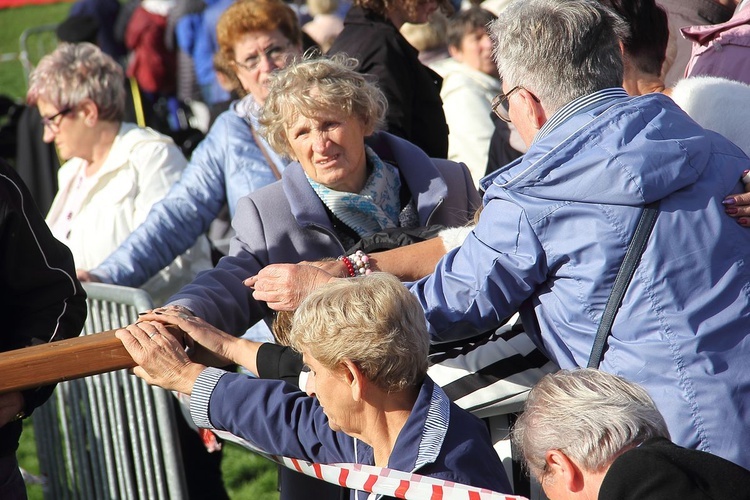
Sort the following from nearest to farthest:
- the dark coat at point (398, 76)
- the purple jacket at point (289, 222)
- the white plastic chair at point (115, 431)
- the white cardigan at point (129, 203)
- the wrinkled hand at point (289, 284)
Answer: the wrinkled hand at point (289, 284) → the purple jacket at point (289, 222) → the white plastic chair at point (115, 431) → the dark coat at point (398, 76) → the white cardigan at point (129, 203)

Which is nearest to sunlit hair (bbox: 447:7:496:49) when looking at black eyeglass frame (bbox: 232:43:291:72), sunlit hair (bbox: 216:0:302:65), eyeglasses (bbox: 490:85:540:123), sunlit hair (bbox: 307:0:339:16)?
sunlit hair (bbox: 216:0:302:65)

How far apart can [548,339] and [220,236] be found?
3.75 meters

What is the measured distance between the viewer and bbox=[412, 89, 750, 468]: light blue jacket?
2211mm

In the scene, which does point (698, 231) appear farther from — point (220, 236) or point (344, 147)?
point (220, 236)

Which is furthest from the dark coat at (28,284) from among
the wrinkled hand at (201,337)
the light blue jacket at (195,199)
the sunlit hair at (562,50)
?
the sunlit hair at (562,50)

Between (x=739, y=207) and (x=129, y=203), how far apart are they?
3140mm

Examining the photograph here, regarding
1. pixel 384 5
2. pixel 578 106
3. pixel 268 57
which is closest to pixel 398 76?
pixel 384 5

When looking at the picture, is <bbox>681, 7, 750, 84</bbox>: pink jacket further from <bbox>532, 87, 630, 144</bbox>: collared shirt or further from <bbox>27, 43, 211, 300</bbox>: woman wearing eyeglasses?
<bbox>27, 43, 211, 300</bbox>: woman wearing eyeglasses

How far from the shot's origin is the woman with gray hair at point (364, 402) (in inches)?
89.4

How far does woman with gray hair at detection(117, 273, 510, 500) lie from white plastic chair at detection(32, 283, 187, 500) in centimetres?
Answer: 122

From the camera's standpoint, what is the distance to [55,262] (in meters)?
2.88

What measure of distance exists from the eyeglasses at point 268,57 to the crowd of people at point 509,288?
1.01 metres

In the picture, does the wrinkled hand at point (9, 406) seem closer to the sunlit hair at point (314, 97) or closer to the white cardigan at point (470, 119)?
the sunlit hair at point (314, 97)

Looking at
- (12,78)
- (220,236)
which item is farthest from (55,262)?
(12,78)
